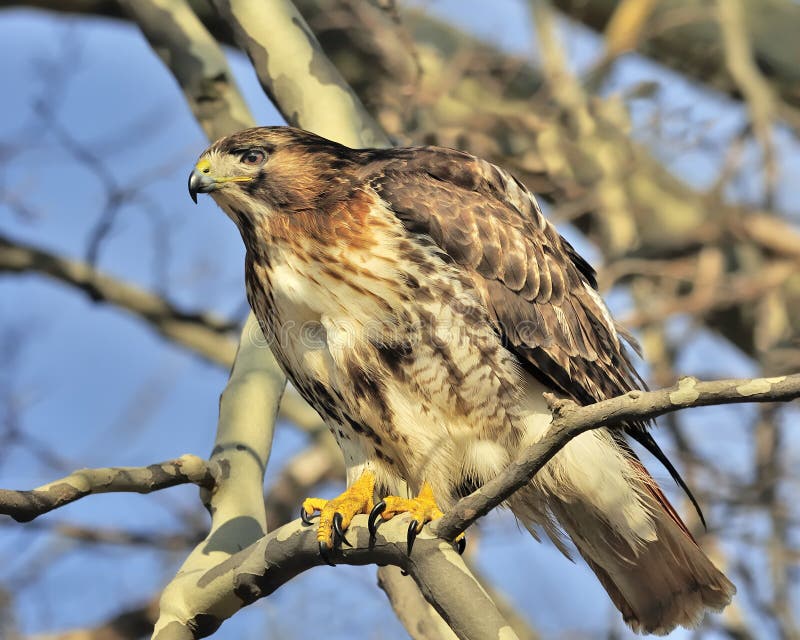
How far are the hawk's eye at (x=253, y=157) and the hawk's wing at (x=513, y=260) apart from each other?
361mm

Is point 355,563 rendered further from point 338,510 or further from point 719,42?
point 719,42

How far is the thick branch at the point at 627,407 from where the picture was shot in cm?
209

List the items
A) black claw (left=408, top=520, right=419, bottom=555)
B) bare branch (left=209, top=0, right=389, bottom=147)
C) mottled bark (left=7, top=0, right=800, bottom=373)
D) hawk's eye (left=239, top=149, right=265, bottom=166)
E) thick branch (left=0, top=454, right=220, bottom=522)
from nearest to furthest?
thick branch (left=0, top=454, right=220, bottom=522)
black claw (left=408, top=520, right=419, bottom=555)
hawk's eye (left=239, top=149, right=265, bottom=166)
bare branch (left=209, top=0, right=389, bottom=147)
mottled bark (left=7, top=0, right=800, bottom=373)

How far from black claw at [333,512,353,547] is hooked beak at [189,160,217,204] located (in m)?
1.19

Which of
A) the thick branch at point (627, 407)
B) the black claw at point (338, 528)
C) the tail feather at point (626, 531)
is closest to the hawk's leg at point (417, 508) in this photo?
the black claw at point (338, 528)

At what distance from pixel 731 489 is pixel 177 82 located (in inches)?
132

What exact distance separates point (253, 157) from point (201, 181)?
0.20 meters

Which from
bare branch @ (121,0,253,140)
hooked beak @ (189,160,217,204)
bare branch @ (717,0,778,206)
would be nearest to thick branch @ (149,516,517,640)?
hooked beak @ (189,160,217,204)

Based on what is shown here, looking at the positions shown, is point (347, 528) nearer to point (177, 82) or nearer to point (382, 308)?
point (382, 308)

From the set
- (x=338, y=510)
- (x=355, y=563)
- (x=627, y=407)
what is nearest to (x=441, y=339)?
(x=338, y=510)

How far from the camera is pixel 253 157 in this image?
3789mm

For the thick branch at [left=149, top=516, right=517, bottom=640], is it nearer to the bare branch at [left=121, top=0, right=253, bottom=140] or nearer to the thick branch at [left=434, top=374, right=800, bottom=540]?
the thick branch at [left=434, top=374, right=800, bottom=540]

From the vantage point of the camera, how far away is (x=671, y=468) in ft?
11.6

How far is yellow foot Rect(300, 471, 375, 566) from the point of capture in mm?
2965
